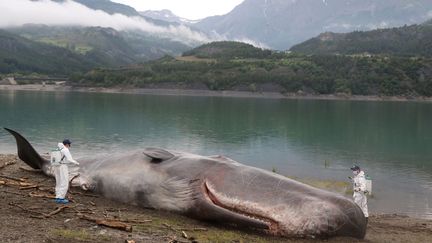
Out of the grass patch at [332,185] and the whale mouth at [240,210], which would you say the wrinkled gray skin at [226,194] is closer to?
the whale mouth at [240,210]

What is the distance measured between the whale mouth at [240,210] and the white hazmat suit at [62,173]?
13.2ft

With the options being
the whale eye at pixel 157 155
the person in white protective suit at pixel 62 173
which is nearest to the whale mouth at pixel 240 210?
the whale eye at pixel 157 155

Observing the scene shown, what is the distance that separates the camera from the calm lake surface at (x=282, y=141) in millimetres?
38156

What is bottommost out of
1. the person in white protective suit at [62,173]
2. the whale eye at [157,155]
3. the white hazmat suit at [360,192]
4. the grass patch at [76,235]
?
the white hazmat suit at [360,192]

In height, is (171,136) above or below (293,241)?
below

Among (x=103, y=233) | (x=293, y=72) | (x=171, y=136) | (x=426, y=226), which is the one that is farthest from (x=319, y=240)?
(x=293, y=72)

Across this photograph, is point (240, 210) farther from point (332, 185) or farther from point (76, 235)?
point (332, 185)

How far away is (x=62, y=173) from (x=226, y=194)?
4933 millimetres

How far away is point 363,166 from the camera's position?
44531 millimetres

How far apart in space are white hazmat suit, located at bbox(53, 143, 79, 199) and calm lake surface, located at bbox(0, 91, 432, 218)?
16.7 meters

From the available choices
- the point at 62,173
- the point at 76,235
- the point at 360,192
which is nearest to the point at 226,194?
the point at 76,235

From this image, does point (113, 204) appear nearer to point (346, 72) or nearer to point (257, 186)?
point (257, 186)

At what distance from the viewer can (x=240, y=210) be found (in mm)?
13148

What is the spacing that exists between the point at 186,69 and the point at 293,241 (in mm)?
187219
